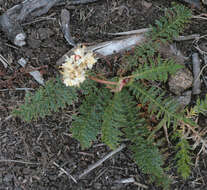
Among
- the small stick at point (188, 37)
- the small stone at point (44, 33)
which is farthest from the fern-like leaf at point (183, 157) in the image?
the small stone at point (44, 33)

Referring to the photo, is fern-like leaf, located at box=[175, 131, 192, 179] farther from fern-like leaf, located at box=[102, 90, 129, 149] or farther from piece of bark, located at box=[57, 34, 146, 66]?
piece of bark, located at box=[57, 34, 146, 66]

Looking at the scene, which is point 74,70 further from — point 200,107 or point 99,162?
point 200,107

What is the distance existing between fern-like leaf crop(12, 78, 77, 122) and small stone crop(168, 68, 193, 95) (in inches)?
50.3

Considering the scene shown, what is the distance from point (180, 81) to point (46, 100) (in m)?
1.73

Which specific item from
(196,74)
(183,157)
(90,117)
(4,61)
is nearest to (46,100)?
(90,117)

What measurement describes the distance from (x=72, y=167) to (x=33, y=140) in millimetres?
650

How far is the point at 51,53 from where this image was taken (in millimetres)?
3633

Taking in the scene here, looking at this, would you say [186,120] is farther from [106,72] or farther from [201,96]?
[106,72]

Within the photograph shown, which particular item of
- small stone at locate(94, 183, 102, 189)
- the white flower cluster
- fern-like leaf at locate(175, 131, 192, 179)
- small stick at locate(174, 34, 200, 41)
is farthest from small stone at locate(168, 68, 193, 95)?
small stone at locate(94, 183, 102, 189)

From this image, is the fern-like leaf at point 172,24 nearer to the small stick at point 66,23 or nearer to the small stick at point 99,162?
the small stick at point 66,23

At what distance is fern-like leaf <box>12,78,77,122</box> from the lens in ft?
10.4

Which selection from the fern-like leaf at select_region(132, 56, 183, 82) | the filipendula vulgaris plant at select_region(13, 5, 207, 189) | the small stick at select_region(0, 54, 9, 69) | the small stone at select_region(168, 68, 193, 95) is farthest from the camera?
the small stick at select_region(0, 54, 9, 69)

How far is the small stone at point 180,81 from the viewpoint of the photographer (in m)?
3.42

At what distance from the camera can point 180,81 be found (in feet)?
11.2
